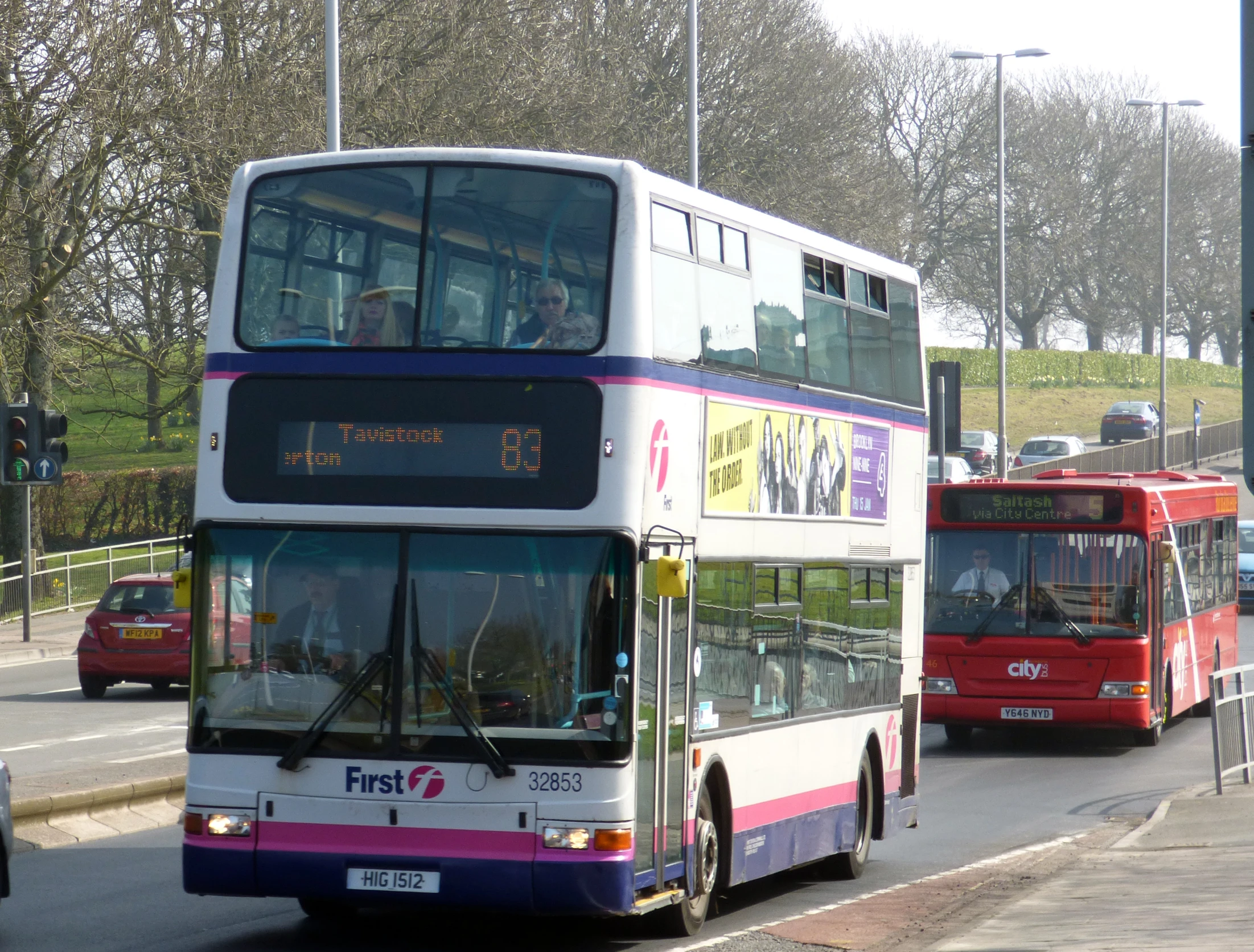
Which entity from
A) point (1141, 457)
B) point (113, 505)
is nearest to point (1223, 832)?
point (113, 505)

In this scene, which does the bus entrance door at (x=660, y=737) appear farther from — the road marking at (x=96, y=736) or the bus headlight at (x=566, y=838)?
the road marking at (x=96, y=736)

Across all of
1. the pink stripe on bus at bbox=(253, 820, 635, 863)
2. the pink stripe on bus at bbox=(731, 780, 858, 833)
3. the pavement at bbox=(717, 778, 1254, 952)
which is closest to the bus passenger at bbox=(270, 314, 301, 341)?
the pink stripe on bus at bbox=(253, 820, 635, 863)

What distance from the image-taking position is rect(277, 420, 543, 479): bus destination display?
869 centimetres

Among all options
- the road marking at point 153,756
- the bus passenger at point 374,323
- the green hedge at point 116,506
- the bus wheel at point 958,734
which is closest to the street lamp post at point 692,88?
the bus wheel at point 958,734

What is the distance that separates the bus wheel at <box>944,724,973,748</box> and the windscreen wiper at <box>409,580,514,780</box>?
12.5m

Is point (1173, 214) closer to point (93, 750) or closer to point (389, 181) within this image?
point (93, 750)

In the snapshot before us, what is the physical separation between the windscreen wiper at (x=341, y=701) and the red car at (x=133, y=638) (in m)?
15.5

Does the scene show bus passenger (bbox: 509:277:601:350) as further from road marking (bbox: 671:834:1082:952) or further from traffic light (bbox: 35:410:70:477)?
traffic light (bbox: 35:410:70:477)

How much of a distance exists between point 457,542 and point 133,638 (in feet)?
52.8

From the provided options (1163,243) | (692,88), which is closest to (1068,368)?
(1163,243)

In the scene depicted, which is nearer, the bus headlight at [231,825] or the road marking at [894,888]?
the bus headlight at [231,825]

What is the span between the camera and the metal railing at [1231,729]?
15867 millimetres

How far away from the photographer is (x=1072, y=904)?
34.3ft

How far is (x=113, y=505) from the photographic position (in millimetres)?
43500
